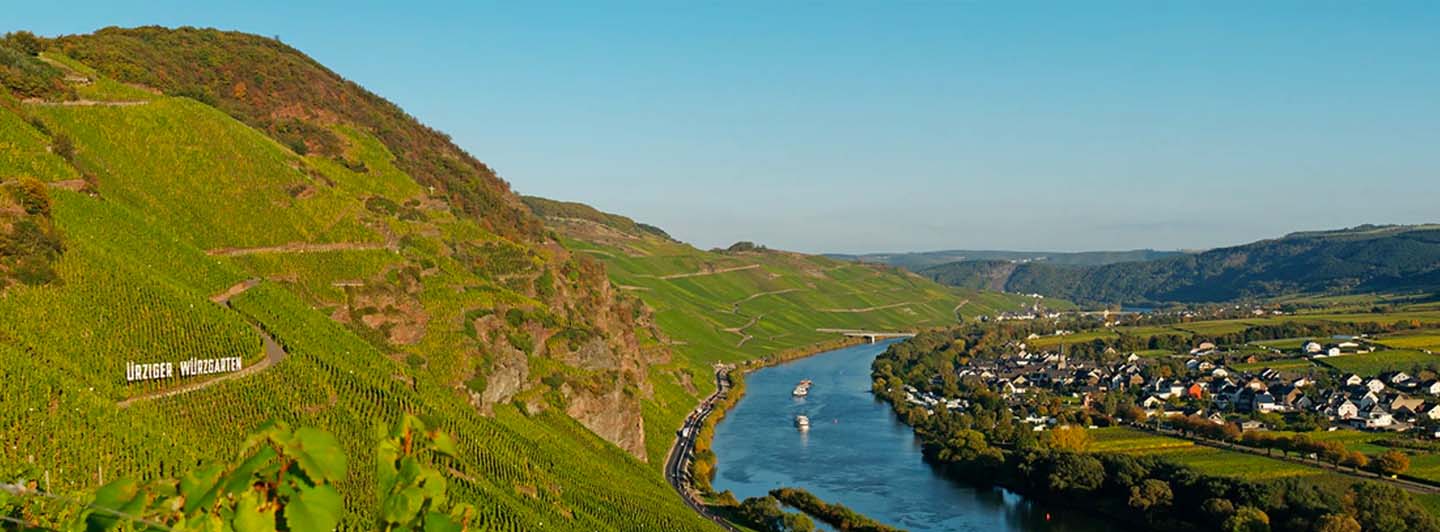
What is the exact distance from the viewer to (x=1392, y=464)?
2438 inches

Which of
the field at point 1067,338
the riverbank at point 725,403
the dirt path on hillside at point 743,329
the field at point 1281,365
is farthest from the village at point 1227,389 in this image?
the dirt path on hillside at point 743,329

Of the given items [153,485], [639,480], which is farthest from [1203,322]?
[153,485]

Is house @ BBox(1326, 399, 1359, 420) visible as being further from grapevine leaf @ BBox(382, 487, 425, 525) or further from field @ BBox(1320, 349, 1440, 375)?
grapevine leaf @ BBox(382, 487, 425, 525)

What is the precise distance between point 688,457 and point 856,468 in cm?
1355

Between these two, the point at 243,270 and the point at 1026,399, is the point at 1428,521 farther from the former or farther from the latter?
the point at 243,270

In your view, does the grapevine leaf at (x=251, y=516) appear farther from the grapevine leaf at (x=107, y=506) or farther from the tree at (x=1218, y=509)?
the tree at (x=1218, y=509)

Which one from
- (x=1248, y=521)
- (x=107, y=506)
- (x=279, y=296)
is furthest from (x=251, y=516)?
(x=1248, y=521)

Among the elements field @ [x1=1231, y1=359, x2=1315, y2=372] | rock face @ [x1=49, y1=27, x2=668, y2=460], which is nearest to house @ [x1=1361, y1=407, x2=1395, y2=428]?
field @ [x1=1231, y1=359, x2=1315, y2=372]

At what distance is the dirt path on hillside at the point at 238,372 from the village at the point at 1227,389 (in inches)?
2586

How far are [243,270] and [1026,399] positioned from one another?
252ft

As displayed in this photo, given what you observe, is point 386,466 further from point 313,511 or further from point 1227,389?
point 1227,389

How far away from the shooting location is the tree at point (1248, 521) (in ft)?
171

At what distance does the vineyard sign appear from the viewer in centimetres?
3485

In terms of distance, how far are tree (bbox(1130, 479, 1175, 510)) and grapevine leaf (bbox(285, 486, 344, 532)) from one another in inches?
2493
